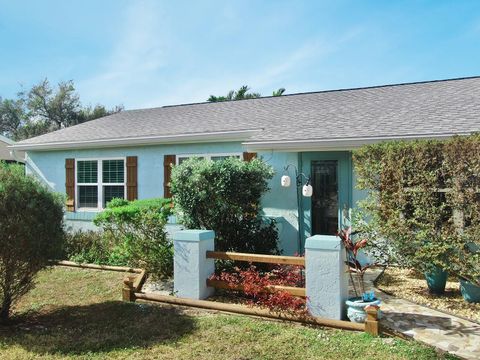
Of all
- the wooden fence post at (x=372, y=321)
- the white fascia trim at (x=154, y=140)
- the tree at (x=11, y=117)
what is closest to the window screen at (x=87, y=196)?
the white fascia trim at (x=154, y=140)

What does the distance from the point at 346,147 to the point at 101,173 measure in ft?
24.4

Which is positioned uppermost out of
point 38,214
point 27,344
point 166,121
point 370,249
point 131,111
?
point 131,111

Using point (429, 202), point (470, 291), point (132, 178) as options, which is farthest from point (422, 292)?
point (132, 178)

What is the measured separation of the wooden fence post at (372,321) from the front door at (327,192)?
3.85 m

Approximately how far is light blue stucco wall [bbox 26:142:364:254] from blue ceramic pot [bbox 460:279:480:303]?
2791 millimetres

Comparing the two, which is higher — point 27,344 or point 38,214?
point 38,214

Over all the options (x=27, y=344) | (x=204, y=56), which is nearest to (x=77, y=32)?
(x=204, y=56)

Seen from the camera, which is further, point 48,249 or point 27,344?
point 48,249

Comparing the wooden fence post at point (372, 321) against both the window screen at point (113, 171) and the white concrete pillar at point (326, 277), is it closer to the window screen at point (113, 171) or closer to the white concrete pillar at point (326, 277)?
the white concrete pillar at point (326, 277)

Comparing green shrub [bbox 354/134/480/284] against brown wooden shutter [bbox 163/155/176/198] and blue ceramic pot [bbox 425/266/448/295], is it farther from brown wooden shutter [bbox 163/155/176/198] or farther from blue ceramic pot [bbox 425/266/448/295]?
brown wooden shutter [bbox 163/155/176/198]

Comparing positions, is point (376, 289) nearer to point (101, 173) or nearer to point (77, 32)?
point (101, 173)

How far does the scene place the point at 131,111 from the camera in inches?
657

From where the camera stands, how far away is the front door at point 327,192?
8.70 m

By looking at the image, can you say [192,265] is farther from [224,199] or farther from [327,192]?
[327,192]
